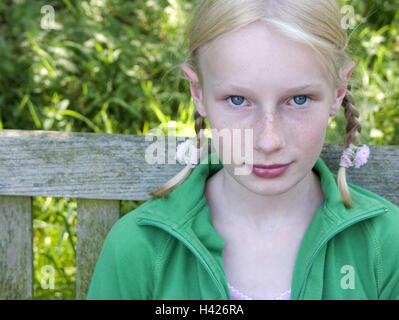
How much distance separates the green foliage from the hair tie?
1.01m

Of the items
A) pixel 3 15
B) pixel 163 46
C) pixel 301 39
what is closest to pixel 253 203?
pixel 301 39

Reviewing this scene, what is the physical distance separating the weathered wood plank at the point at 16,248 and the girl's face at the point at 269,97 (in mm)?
715

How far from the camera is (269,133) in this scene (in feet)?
4.52

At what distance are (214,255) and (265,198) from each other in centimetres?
24

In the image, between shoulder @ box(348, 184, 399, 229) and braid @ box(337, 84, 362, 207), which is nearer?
shoulder @ box(348, 184, 399, 229)

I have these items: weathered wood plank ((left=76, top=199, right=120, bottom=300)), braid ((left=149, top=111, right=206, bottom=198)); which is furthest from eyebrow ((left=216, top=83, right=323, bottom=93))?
weathered wood plank ((left=76, top=199, right=120, bottom=300))

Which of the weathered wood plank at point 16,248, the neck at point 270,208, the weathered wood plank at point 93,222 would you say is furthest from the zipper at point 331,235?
the weathered wood plank at point 16,248

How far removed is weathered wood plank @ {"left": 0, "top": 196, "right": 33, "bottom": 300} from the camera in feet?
5.94

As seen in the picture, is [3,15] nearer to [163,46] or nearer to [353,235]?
[163,46]

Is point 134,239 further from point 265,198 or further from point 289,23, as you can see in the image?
point 289,23

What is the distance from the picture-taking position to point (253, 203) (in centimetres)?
167

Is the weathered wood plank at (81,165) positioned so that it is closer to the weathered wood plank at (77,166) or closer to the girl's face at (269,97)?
the weathered wood plank at (77,166)

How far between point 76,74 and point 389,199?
6.85ft

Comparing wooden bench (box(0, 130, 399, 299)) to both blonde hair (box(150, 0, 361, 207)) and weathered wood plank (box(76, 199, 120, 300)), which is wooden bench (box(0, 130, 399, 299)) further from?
blonde hair (box(150, 0, 361, 207))
